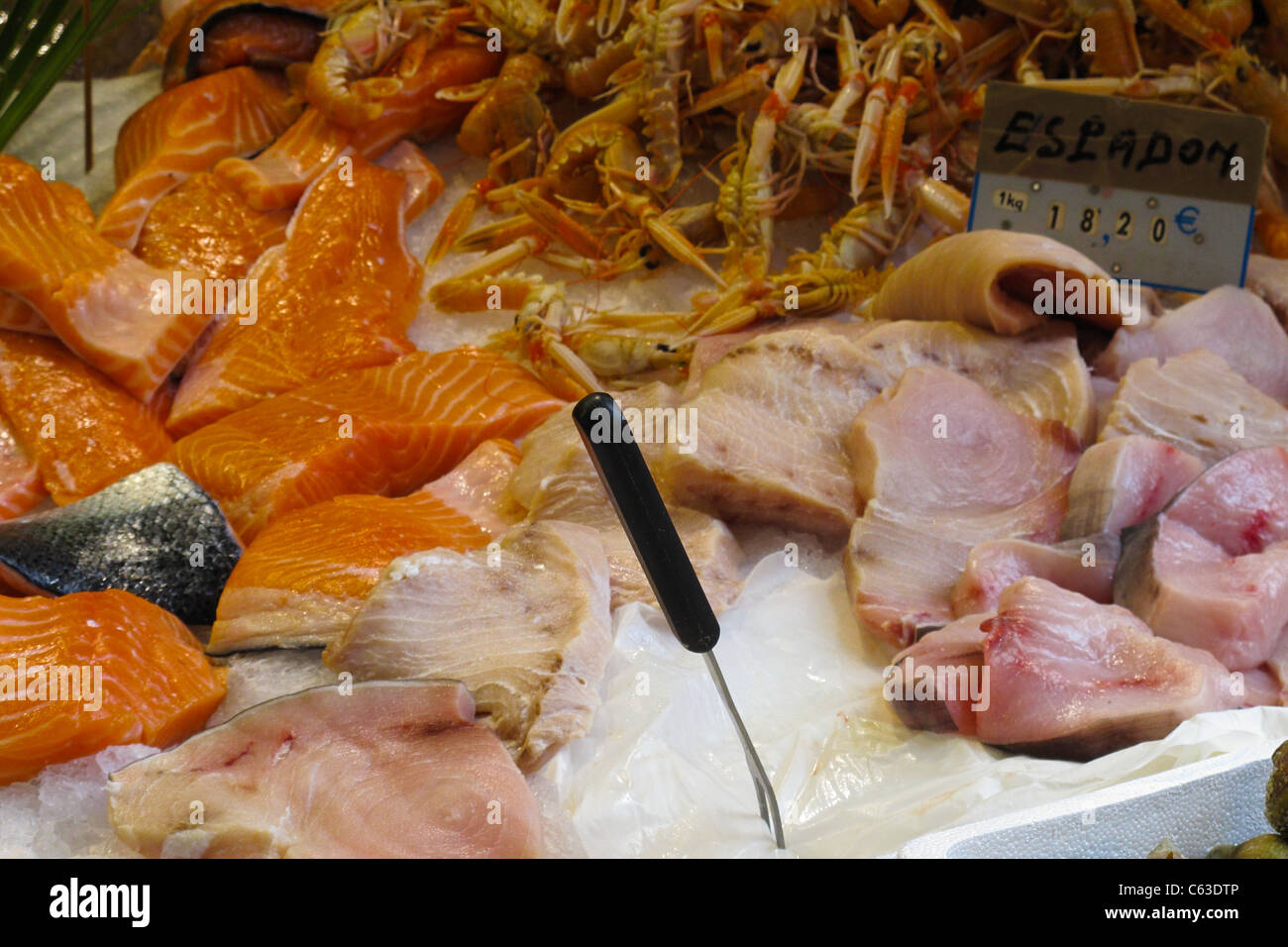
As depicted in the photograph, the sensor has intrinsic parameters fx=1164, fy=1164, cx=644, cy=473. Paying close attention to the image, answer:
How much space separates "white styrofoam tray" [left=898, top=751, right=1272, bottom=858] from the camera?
3.79 ft

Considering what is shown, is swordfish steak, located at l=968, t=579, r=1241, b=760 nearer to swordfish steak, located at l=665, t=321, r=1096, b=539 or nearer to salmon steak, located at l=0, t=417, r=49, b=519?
swordfish steak, located at l=665, t=321, r=1096, b=539

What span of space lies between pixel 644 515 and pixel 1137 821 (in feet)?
1.96

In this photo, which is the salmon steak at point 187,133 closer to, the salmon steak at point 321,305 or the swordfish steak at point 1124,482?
the salmon steak at point 321,305

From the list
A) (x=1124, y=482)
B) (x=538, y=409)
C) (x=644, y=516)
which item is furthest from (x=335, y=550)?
(x=1124, y=482)

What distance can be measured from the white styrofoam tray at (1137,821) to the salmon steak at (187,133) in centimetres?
256

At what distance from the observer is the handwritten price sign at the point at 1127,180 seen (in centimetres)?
218

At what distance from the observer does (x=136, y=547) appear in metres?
1.94

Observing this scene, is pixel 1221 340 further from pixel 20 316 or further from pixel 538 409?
pixel 20 316

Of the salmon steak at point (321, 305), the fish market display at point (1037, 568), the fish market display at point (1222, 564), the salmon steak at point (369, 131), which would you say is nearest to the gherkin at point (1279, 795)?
the fish market display at point (1222, 564)

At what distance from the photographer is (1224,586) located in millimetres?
1546

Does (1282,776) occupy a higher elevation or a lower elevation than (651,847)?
higher
